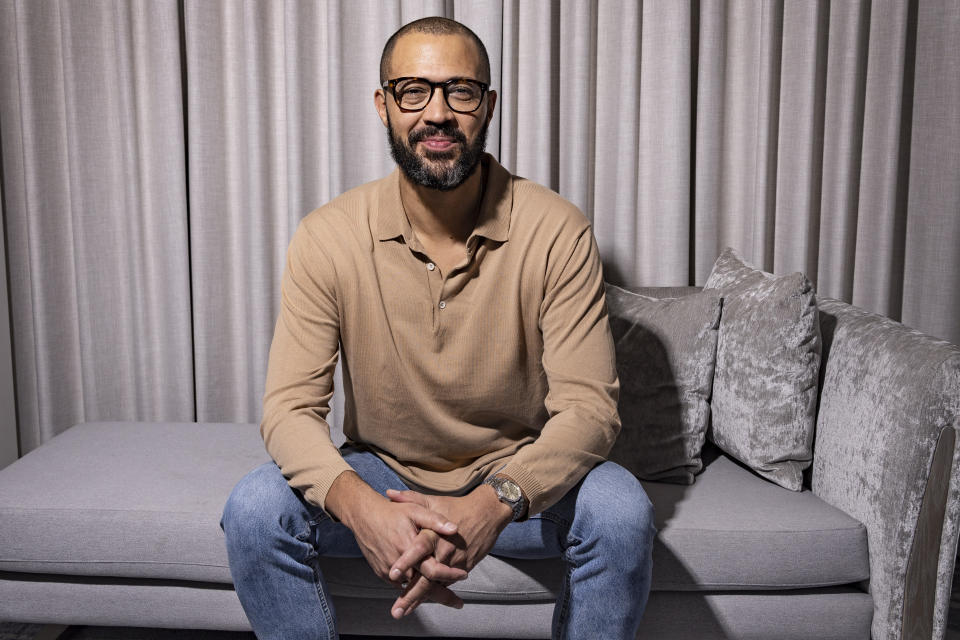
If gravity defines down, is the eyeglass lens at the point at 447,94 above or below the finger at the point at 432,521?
above

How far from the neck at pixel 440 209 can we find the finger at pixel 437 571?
632 mm

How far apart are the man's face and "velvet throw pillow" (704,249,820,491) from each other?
660 millimetres

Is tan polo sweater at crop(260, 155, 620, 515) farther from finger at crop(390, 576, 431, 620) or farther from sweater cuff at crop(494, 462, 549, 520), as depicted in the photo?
finger at crop(390, 576, 431, 620)

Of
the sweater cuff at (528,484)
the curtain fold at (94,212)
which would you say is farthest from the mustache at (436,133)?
the curtain fold at (94,212)

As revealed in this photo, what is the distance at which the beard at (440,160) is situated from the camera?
1.61 metres

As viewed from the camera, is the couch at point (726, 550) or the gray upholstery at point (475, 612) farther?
the gray upholstery at point (475, 612)

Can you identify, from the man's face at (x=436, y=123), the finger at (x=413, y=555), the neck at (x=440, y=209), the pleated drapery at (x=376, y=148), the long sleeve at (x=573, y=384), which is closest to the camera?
the finger at (x=413, y=555)

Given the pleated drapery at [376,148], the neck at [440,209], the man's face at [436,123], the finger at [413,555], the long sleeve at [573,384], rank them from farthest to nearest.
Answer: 1. the pleated drapery at [376,148]
2. the neck at [440,209]
3. the man's face at [436,123]
4. the long sleeve at [573,384]
5. the finger at [413,555]

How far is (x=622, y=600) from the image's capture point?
1.37 m

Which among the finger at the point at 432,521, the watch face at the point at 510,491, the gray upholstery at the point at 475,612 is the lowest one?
the gray upholstery at the point at 475,612

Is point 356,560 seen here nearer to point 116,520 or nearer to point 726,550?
point 116,520

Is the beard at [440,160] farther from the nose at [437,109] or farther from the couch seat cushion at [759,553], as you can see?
the couch seat cushion at [759,553]

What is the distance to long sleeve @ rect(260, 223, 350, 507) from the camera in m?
1.46

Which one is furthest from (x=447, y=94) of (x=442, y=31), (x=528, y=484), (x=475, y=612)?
(x=475, y=612)
